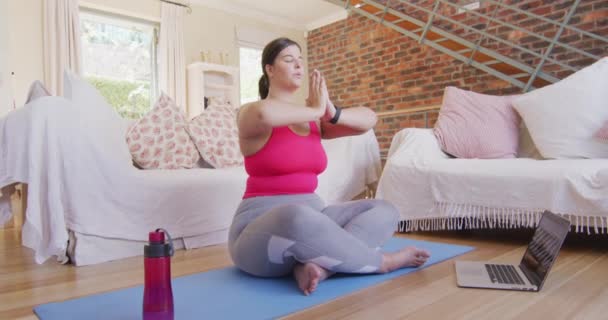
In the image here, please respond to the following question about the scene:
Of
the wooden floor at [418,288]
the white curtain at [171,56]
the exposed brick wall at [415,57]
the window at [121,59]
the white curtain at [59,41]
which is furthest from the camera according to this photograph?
the white curtain at [171,56]

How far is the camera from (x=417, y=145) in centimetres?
233

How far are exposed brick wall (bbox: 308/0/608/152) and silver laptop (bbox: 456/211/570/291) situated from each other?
2.76m

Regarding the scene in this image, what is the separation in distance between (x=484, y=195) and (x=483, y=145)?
1.61 feet

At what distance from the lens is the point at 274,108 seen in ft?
4.10

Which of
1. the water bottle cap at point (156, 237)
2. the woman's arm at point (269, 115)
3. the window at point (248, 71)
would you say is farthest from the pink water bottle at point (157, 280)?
the window at point (248, 71)

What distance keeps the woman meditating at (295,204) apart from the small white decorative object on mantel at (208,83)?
3668mm

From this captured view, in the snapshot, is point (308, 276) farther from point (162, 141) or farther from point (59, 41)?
point (59, 41)

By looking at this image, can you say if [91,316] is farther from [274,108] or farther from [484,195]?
[484,195]

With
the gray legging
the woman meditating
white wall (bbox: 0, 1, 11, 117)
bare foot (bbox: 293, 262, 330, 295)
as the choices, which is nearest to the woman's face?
the woman meditating

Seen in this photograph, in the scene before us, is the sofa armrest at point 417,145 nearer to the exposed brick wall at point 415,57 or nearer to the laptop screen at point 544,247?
the laptop screen at point 544,247

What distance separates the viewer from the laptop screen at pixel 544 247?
3.86ft

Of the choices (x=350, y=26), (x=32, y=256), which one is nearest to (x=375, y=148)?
(x=32, y=256)

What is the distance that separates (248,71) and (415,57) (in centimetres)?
234

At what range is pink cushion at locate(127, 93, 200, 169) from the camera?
2.16 m
